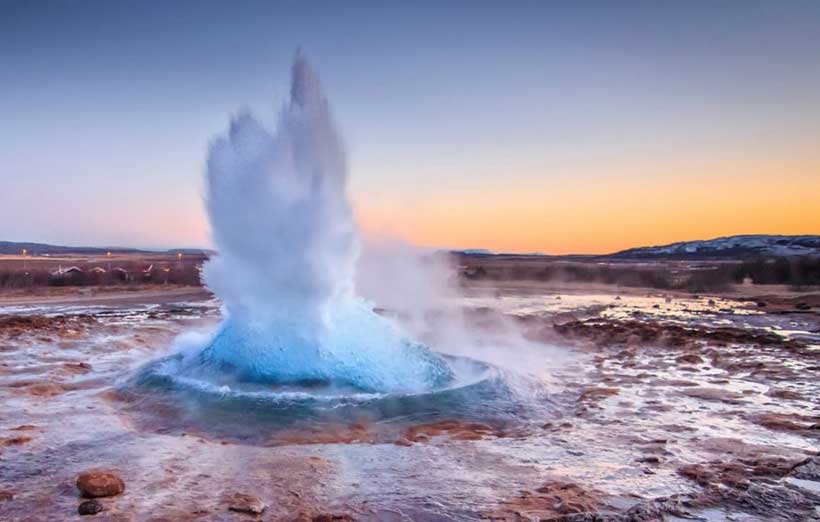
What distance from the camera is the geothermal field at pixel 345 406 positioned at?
170 inches

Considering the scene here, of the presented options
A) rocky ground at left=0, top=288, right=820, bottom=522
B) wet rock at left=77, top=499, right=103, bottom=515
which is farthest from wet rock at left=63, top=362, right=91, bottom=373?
wet rock at left=77, top=499, right=103, bottom=515

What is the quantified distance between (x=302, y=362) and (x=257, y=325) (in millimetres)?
976

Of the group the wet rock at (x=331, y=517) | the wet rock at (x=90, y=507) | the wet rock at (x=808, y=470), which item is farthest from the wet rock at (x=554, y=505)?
the wet rock at (x=90, y=507)

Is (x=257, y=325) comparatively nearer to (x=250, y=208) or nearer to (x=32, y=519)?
(x=250, y=208)

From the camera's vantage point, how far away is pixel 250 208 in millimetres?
8281

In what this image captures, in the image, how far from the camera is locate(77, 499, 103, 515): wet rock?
391 cm

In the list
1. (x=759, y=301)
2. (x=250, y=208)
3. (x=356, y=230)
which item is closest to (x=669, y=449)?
(x=356, y=230)

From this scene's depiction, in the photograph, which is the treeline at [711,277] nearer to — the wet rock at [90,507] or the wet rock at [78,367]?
the wet rock at [78,367]

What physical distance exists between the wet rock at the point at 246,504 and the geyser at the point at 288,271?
3.57 meters

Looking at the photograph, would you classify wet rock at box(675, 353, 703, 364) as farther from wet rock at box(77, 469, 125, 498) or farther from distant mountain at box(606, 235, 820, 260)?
distant mountain at box(606, 235, 820, 260)

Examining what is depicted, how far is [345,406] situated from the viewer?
707 centimetres

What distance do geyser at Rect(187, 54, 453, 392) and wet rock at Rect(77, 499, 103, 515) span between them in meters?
3.87

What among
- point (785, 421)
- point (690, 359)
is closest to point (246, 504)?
point (785, 421)

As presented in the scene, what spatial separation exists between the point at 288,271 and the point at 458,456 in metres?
3.89
